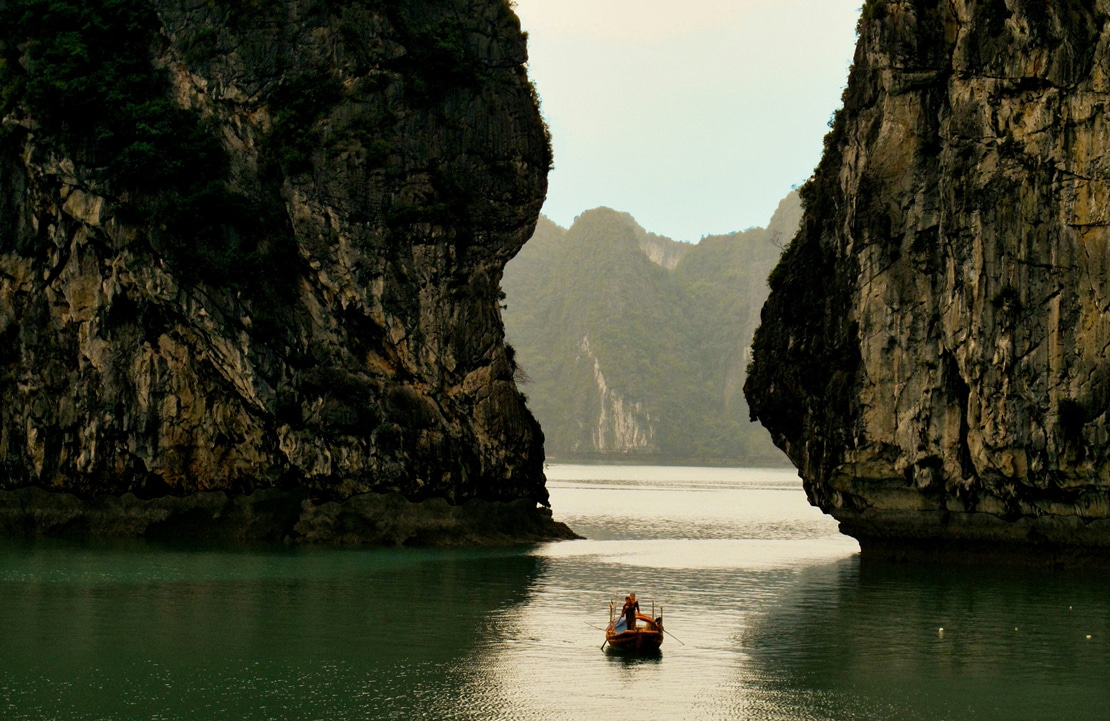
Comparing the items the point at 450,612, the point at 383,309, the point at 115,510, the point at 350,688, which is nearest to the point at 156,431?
the point at 115,510

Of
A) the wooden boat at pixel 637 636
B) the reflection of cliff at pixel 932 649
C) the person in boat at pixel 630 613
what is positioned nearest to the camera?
the reflection of cliff at pixel 932 649

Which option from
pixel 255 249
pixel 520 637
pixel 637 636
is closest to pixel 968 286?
pixel 637 636

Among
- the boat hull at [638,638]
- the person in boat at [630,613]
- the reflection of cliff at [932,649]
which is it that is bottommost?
the reflection of cliff at [932,649]

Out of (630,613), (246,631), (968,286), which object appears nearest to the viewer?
(630,613)

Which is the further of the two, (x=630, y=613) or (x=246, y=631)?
(x=246, y=631)

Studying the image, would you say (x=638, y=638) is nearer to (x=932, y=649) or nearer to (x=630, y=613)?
(x=630, y=613)

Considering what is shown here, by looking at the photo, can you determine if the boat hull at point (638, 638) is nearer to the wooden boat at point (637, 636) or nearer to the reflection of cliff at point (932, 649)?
the wooden boat at point (637, 636)

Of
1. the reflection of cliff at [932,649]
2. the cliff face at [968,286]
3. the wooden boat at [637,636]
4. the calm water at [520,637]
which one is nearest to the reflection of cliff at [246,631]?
the calm water at [520,637]

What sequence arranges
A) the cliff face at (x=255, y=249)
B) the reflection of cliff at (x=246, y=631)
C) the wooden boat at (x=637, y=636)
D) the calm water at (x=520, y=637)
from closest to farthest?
the reflection of cliff at (x=246, y=631), the calm water at (x=520, y=637), the wooden boat at (x=637, y=636), the cliff face at (x=255, y=249)

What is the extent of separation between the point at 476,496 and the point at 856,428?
13.1 m

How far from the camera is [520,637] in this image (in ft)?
84.5

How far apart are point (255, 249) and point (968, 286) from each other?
23.3 m

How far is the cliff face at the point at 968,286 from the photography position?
1388 inches

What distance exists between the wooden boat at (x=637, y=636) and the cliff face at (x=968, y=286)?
51.9 feet
